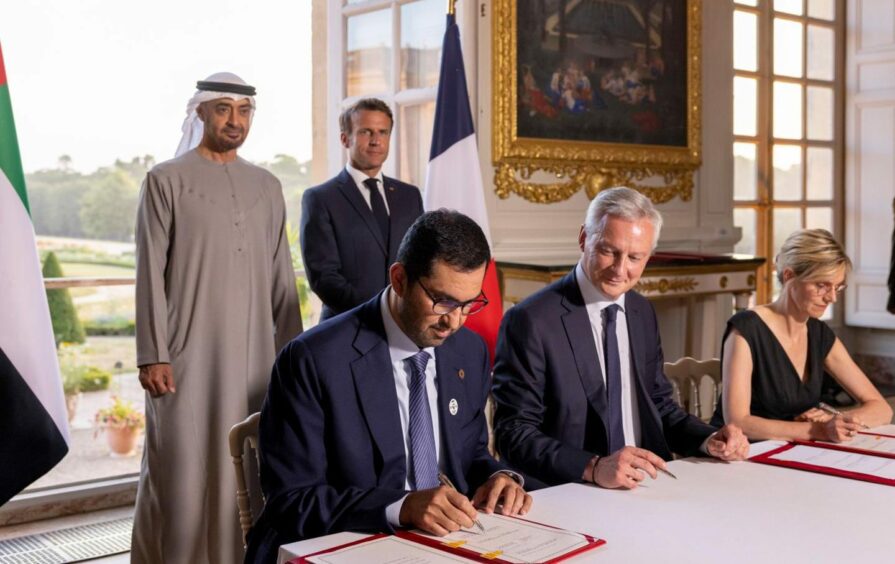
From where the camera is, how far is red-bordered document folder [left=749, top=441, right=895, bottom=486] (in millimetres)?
2246

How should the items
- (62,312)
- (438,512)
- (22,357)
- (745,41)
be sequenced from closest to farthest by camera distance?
(438,512), (22,357), (745,41), (62,312)

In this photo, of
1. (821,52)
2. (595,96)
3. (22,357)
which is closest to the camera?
(22,357)

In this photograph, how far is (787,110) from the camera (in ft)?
23.8

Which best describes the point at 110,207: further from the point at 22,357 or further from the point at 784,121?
the point at 22,357

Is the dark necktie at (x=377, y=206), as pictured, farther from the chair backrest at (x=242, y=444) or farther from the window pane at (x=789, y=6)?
the window pane at (x=789, y=6)

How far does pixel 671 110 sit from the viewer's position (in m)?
6.23

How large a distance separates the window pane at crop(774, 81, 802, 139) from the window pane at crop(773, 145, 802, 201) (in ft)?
0.31

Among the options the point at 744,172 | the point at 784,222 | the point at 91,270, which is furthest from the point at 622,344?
the point at 91,270

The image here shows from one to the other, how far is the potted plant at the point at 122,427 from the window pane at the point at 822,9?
5.43m

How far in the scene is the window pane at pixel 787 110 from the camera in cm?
719

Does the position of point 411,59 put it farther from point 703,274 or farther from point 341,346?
point 341,346

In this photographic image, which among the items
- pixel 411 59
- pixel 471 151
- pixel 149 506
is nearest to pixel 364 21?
pixel 411 59

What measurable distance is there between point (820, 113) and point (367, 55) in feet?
12.4

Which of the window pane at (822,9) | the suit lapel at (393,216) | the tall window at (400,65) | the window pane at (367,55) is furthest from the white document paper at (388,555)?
the window pane at (822,9)
